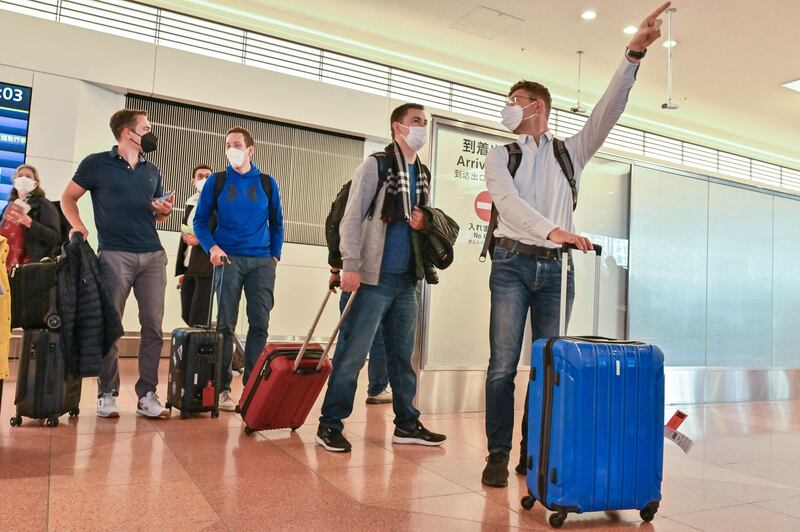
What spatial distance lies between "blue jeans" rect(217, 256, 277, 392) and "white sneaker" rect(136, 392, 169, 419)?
432 mm

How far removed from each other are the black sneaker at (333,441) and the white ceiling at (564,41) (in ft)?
17.7

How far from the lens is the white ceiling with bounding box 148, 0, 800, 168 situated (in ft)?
22.6

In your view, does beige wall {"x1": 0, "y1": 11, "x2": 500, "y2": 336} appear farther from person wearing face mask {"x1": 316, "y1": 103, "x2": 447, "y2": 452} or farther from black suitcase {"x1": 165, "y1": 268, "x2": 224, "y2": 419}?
person wearing face mask {"x1": 316, "y1": 103, "x2": 447, "y2": 452}

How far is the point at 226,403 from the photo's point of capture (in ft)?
12.4

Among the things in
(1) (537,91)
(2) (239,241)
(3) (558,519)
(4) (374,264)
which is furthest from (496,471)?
(2) (239,241)

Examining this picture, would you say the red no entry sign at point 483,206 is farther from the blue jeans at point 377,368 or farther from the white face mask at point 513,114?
the white face mask at point 513,114

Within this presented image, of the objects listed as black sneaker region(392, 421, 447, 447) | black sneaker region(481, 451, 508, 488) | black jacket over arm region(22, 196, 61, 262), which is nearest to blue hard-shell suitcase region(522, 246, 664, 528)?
black sneaker region(481, 451, 508, 488)

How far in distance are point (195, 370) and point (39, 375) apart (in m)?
0.74

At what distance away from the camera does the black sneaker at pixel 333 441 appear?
2.82 metres

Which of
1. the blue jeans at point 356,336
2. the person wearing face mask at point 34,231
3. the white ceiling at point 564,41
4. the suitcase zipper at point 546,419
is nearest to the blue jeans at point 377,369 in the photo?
the blue jeans at point 356,336

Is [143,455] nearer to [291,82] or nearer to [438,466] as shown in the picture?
[438,466]

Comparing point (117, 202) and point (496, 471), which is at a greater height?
point (117, 202)

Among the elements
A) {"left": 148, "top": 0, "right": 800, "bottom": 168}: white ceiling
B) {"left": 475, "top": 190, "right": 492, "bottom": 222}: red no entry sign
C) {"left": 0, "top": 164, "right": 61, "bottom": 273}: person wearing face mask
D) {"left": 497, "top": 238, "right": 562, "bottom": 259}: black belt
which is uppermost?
{"left": 148, "top": 0, "right": 800, "bottom": 168}: white ceiling

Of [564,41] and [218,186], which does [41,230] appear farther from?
[564,41]
